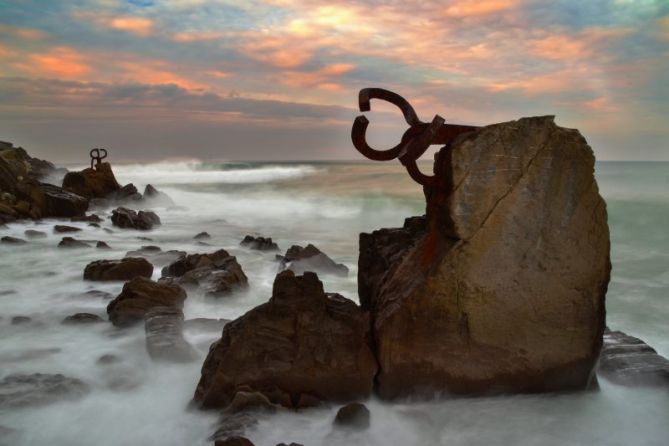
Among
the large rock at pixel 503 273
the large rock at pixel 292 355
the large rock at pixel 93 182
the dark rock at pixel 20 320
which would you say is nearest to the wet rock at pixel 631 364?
the large rock at pixel 503 273

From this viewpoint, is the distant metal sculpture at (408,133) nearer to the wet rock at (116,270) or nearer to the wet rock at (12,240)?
the wet rock at (116,270)

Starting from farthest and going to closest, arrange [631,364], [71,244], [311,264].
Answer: [71,244], [311,264], [631,364]

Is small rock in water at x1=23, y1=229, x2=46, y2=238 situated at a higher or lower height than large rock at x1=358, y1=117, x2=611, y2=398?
lower

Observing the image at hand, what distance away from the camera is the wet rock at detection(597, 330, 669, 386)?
3.64 m

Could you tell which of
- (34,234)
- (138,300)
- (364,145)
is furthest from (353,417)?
(34,234)

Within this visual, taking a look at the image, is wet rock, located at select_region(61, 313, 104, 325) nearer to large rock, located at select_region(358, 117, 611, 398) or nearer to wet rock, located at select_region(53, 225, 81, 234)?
large rock, located at select_region(358, 117, 611, 398)

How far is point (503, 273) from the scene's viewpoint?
3268 millimetres

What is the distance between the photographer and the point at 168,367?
395cm

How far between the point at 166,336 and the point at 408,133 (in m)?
2.49

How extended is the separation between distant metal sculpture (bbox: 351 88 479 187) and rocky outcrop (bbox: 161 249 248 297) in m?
3.40

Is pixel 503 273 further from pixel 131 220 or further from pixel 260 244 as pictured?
pixel 131 220

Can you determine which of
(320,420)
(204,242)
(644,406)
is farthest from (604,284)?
(204,242)

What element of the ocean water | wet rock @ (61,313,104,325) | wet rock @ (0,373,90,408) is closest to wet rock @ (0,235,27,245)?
the ocean water

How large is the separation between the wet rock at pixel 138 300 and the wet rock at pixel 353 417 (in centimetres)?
256
